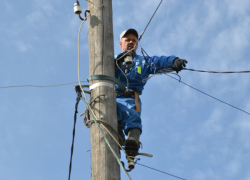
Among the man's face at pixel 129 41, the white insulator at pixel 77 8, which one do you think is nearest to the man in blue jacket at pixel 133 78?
the man's face at pixel 129 41

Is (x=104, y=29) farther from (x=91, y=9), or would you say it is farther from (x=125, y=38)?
(x=125, y=38)

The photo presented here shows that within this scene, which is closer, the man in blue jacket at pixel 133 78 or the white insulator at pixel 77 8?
the man in blue jacket at pixel 133 78

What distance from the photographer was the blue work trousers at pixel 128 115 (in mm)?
4910

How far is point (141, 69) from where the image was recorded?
5.65 m

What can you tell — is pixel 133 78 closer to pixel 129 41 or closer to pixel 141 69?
pixel 141 69

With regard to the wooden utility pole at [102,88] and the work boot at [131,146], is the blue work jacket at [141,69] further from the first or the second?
the work boot at [131,146]

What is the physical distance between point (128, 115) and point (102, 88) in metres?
0.69

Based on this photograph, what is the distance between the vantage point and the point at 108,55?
15.4 ft

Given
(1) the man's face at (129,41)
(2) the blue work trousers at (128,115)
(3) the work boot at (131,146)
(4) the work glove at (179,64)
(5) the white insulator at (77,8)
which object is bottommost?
(3) the work boot at (131,146)

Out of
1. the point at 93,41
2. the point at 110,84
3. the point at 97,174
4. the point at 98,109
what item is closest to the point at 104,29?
the point at 93,41

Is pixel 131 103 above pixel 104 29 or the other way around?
the other way around

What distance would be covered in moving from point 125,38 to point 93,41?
1.23 metres

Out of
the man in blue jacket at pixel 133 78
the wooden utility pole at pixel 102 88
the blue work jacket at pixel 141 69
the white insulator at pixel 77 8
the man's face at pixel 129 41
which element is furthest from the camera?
the man's face at pixel 129 41

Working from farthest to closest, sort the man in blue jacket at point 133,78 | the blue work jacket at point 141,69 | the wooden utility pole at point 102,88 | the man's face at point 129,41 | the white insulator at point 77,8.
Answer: the man's face at point 129,41, the blue work jacket at point 141,69, the white insulator at point 77,8, the man in blue jacket at point 133,78, the wooden utility pole at point 102,88
